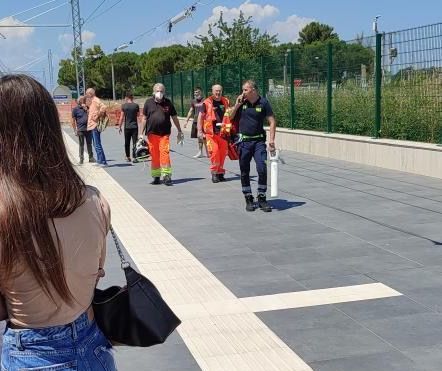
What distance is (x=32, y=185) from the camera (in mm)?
1839

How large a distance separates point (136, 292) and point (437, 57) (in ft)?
34.9

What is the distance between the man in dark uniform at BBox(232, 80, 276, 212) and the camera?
9.11 meters

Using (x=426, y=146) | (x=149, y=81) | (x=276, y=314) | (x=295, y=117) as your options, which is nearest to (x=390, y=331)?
(x=276, y=314)

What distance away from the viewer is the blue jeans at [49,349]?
1.91 meters

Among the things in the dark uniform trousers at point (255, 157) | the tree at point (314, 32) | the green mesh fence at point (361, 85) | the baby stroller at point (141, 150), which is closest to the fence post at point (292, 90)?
the green mesh fence at point (361, 85)

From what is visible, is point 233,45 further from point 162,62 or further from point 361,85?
point 162,62

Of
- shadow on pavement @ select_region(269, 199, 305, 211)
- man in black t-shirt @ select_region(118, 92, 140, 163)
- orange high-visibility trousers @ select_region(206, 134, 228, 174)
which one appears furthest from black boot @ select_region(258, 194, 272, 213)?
man in black t-shirt @ select_region(118, 92, 140, 163)

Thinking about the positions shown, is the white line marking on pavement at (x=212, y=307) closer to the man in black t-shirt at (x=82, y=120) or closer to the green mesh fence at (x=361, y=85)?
the green mesh fence at (x=361, y=85)

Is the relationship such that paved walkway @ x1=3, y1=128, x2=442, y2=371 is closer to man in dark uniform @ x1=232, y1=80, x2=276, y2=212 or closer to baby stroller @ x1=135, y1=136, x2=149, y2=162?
man in dark uniform @ x1=232, y1=80, x2=276, y2=212

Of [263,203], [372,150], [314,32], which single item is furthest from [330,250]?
[314,32]

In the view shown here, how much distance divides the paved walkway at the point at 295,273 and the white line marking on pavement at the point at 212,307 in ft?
0.04

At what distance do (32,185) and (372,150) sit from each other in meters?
12.5

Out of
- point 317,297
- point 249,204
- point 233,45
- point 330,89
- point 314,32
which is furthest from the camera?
point 314,32

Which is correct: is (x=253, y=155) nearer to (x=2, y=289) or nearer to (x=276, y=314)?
(x=276, y=314)
